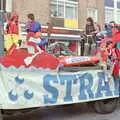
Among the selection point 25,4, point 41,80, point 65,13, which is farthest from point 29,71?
point 65,13

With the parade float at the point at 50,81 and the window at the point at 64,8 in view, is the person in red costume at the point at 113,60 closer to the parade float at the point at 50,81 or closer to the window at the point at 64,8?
the parade float at the point at 50,81

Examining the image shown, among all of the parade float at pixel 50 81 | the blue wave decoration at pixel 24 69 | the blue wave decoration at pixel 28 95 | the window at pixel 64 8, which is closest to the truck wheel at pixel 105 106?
→ the parade float at pixel 50 81

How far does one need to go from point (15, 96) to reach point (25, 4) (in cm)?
2416

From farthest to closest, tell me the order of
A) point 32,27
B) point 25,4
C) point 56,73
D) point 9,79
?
1. point 25,4
2. point 32,27
3. point 56,73
4. point 9,79

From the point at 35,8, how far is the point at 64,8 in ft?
11.3

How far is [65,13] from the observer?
35.3m

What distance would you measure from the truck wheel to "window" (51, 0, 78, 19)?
24.6 metres

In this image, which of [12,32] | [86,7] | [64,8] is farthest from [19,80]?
[86,7]

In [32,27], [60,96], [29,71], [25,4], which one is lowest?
[60,96]

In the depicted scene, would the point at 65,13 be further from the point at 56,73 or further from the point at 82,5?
the point at 56,73

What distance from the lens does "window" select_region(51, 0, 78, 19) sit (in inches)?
1345

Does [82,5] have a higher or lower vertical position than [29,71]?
higher

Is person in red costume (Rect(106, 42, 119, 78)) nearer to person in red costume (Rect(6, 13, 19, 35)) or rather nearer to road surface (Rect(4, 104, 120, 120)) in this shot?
road surface (Rect(4, 104, 120, 120))

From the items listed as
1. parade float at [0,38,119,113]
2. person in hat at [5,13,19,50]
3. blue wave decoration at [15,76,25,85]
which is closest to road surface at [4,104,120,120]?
parade float at [0,38,119,113]
